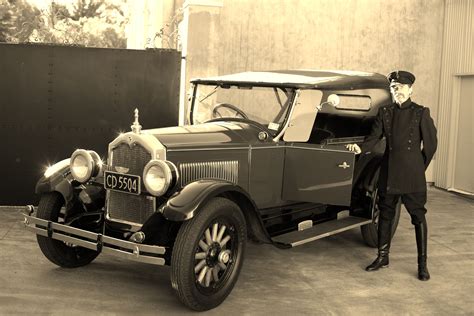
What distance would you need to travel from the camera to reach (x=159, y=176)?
425 centimetres

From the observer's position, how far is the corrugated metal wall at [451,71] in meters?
9.73

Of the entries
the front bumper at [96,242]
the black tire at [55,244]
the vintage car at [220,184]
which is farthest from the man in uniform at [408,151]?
the black tire at [55,244]

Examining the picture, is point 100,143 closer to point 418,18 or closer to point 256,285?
point 256,285

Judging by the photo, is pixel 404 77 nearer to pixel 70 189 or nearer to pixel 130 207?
pixel 130 207

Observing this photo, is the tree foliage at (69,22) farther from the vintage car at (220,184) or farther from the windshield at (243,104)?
the vintage car at (220,184)

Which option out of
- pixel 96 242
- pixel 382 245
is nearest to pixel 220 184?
pixel 96 242

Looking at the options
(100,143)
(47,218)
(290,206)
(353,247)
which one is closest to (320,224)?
(290,206)

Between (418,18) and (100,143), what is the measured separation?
605 centimetres

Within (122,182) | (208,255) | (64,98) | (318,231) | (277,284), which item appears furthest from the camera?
(64,98)

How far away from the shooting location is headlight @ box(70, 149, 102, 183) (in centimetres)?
468

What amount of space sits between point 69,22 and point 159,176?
29.2 metres

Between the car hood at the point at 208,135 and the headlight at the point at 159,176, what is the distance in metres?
0.27

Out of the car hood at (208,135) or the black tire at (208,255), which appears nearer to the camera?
the black tire at (208,255)

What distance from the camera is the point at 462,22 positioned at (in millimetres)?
9820
